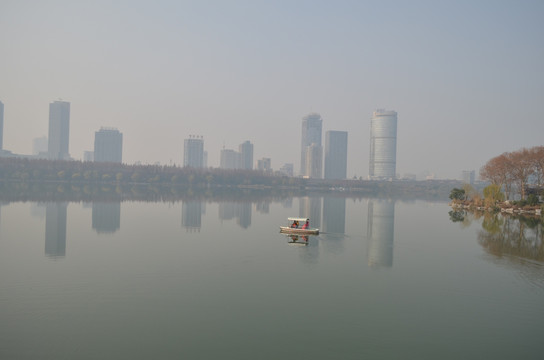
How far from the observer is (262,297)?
13672 mm

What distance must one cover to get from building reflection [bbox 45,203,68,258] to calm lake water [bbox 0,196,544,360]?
15 cm

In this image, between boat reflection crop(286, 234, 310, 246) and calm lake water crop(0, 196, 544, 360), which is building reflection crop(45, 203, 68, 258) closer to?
calm lake water crop(0, 196, 544, 360)

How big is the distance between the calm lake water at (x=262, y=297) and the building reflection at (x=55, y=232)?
0.15 m

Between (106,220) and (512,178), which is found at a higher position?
(512,178)

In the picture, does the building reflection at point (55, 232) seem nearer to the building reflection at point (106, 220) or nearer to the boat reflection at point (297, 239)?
the building reflection at point (106, 220)

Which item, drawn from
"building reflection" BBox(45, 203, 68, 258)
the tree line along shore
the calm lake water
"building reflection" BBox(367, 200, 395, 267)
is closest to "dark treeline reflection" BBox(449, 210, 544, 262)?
the calm lake water

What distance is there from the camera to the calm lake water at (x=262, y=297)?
1017 centimetres

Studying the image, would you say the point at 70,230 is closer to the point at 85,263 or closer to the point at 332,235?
the point at 85,263

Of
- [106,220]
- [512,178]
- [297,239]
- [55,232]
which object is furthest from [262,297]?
[512,178]

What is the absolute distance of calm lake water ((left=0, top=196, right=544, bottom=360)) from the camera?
33.4ft

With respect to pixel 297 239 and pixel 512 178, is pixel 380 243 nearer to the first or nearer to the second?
pixel 297 239

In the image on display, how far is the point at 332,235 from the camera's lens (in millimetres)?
28203

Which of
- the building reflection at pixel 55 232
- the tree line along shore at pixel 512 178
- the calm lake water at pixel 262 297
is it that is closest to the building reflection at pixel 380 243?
the calm lake water at pixel 262 297

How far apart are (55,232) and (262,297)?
16816mm
